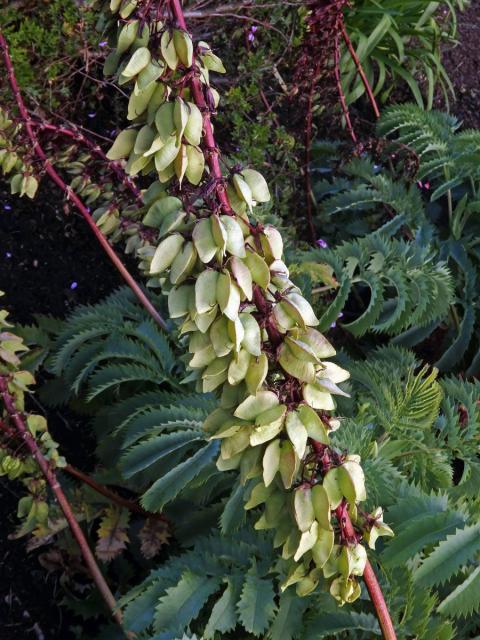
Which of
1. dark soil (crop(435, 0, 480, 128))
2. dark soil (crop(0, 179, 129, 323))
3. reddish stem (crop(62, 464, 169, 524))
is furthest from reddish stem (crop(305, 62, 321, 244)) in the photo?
reddish stem (crop(62, 464, 169, 524))

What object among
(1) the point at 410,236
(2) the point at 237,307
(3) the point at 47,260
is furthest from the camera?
(1) the point at 410,236

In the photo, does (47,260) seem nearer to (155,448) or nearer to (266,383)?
(155,448)

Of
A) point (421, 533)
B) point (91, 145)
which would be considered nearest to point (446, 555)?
point (421, 533)

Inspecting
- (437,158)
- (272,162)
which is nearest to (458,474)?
(437,158)

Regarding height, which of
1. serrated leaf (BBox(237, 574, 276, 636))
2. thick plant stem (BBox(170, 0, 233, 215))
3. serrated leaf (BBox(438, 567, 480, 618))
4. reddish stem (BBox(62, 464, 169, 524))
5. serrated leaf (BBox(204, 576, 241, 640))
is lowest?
reddish stem (BBox(62, 464, 169, 524))

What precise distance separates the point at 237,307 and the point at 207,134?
7.9 inches

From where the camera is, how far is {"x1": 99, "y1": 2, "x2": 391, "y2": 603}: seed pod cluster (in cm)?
82

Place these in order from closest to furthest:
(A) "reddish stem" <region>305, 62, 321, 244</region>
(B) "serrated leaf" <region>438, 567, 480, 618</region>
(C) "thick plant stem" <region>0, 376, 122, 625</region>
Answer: (B) "serrated leaf" <region>438, 567, 480, 618</region>
(C) "thick plant stem" <region>0, 376, 122, 625</region>
(A) "reddish stem" <region>305, 62, 321, 244</region>

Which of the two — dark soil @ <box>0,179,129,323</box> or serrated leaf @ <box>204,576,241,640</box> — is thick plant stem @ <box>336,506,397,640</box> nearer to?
serrated leaf @ <box>204,576,241,640</box>

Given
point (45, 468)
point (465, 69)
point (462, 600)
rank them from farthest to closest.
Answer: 1. point (465, 69)
2. point (45, 468)
3. point (462, 600)

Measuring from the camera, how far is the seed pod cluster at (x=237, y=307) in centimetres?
82

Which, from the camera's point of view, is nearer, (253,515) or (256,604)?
(256,604)

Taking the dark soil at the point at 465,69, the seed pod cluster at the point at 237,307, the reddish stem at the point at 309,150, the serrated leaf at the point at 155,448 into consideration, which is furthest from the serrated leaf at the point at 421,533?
the dark soil at the point at 465,69

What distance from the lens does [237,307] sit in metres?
0.81
